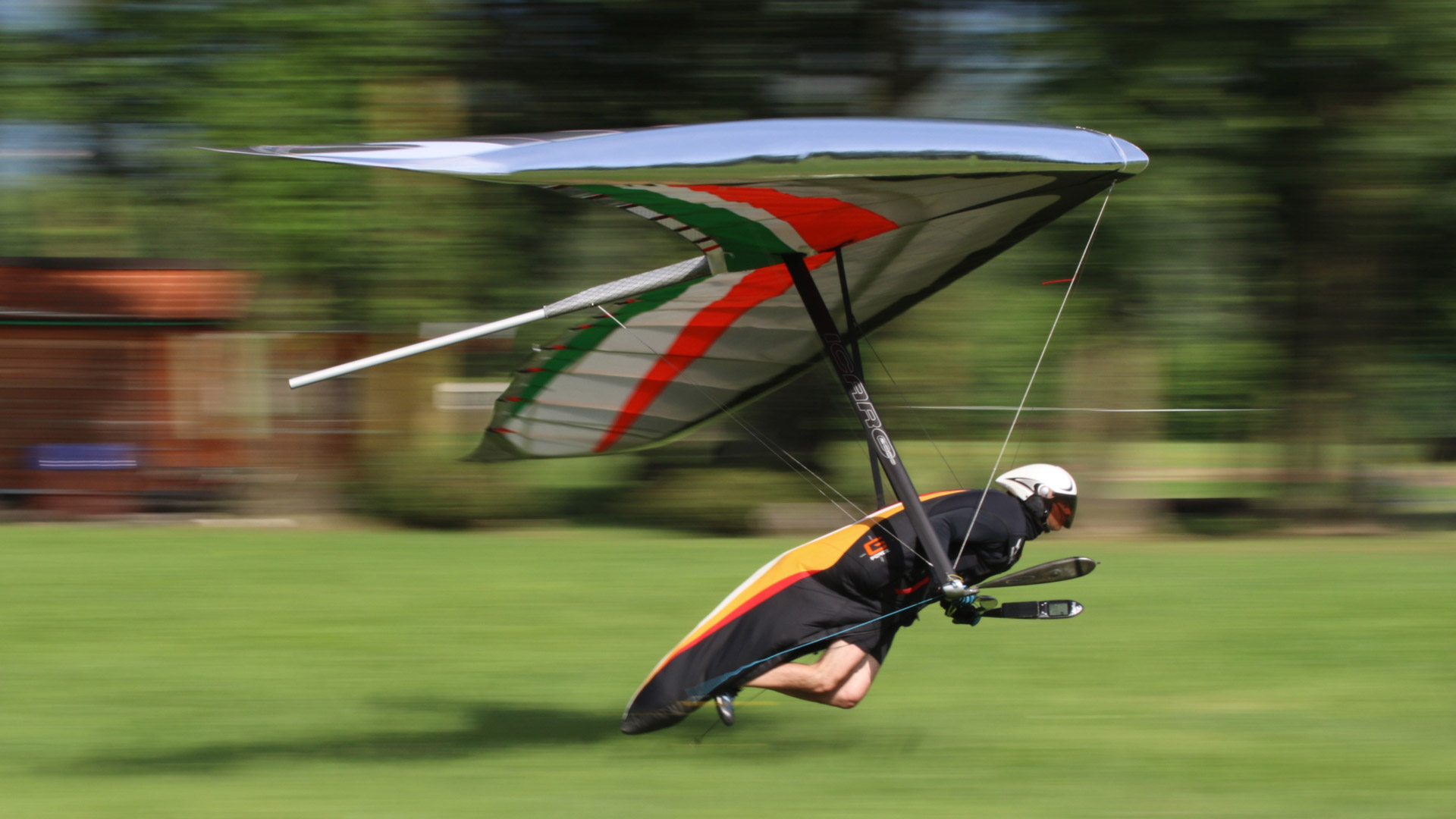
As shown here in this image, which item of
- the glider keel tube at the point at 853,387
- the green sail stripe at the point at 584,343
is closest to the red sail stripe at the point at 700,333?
the green sail stripe at the point at 584,343

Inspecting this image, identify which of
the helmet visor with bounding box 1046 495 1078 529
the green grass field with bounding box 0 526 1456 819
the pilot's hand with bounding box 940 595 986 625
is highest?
the helmet visor with bounding box 1046 495 1078 529

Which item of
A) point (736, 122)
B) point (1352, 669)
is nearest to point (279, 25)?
point (736, 122)

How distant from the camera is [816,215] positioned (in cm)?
474

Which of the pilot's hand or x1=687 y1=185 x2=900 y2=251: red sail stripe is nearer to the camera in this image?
x1=687 y1=185 x2=900 y2=251: red sail stripe

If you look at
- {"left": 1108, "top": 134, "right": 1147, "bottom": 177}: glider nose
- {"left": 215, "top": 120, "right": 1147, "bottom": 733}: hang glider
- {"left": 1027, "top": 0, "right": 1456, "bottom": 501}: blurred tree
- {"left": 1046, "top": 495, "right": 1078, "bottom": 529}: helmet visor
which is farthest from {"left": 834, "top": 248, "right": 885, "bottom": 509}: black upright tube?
{"left": 1027, "top": 0, "right": 1456, "bottom": 501}: blurred tree

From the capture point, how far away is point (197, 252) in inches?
484

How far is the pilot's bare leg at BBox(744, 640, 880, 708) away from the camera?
5094 millimetres

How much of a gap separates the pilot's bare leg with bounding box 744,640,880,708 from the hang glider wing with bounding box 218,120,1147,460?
1.55 metres

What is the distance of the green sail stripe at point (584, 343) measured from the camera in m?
5.73

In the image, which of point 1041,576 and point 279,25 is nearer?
point 1041,576

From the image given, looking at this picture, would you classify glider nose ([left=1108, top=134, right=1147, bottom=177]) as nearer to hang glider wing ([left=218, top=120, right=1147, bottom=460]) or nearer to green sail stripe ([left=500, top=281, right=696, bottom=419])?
hang glider wing ([left=218, top=120, right=1147, bottom=460])

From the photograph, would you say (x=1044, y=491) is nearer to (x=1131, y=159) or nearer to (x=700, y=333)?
(x=1131, y=159)

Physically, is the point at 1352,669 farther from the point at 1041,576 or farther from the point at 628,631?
the point at 628,631

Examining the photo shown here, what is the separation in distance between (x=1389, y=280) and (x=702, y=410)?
7.58m
